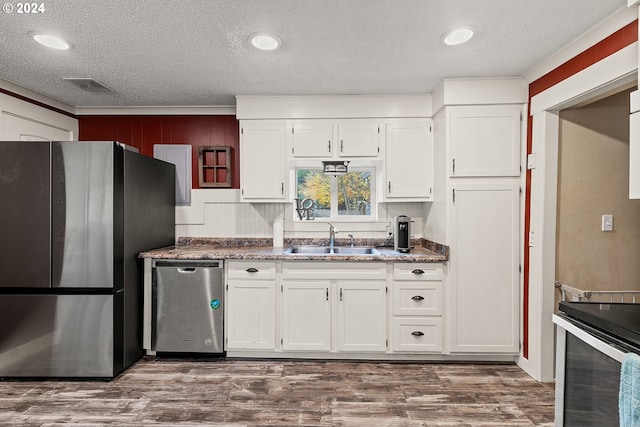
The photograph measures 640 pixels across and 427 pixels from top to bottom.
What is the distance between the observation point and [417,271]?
289 cm

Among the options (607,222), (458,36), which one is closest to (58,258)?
(458,36)

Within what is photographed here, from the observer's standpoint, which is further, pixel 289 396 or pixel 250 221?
pixel 250 221

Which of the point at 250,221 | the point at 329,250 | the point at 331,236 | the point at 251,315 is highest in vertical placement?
the point at 250,221

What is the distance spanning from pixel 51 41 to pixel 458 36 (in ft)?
8.37

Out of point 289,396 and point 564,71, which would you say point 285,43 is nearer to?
point 564,71

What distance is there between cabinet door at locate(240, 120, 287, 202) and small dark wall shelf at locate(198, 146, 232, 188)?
1.40 feet

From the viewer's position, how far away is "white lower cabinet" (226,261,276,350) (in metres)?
2.95

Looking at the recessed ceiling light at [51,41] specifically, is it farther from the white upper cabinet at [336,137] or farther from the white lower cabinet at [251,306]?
the white lower cabinet at [251,306]

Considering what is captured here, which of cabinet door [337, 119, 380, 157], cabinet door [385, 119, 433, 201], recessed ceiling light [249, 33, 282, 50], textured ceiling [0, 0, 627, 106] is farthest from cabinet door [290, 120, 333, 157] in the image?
recessed ceiling light [249, 33, 282, 50]

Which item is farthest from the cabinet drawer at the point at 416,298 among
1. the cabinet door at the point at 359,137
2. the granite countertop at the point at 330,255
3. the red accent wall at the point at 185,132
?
the red accent wall at the point at 185,132

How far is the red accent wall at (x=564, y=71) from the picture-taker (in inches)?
74.8

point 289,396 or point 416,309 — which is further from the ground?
point 416,309

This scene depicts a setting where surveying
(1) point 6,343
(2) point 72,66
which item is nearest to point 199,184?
(2) point 72,66

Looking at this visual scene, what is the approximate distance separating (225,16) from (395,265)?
2133mm
